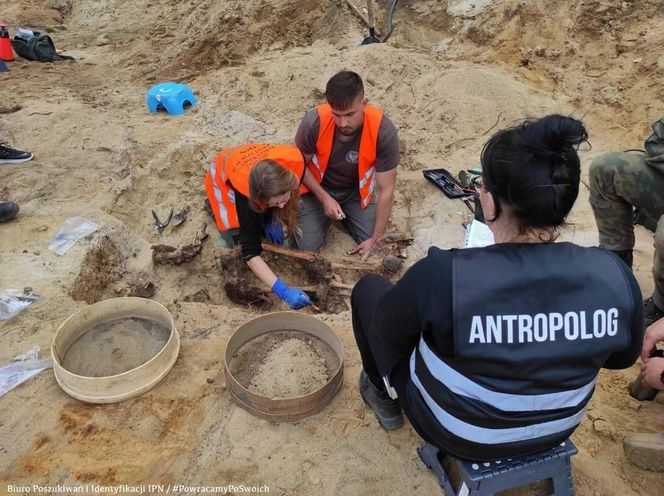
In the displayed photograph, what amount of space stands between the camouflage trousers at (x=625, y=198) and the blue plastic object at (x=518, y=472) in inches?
55.3

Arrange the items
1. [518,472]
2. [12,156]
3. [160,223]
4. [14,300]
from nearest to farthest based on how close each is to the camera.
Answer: [518,472] → [14,300] → [160,223] → [12,156]

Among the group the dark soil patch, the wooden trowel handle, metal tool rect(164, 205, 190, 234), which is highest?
the wooden trowel handle

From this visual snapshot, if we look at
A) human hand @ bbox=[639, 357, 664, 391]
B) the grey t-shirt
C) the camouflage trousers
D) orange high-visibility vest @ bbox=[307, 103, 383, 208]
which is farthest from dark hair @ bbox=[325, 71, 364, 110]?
human hand @ bbox=[639, 357, 664, 391]

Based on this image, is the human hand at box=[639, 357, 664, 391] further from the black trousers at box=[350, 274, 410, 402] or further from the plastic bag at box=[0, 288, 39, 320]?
the plastic bag at box=[0, 288, 39, 320]

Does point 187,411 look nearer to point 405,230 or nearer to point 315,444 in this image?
point 315,444

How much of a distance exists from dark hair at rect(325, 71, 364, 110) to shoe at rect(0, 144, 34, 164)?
318cm

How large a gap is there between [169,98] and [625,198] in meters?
4.64

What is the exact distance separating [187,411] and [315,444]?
652 millimetres

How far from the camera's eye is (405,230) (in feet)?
13.1

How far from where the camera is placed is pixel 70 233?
11.5 feet

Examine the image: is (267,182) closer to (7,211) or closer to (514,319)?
(514,319)

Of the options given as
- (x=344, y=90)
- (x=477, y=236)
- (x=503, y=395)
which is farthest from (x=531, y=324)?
(x=477, y=236)

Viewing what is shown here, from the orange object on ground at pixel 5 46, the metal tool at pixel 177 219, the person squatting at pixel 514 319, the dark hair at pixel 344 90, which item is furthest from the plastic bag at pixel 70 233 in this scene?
the orange object on ground at pixel 5 46

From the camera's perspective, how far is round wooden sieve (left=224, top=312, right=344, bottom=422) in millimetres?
2229
